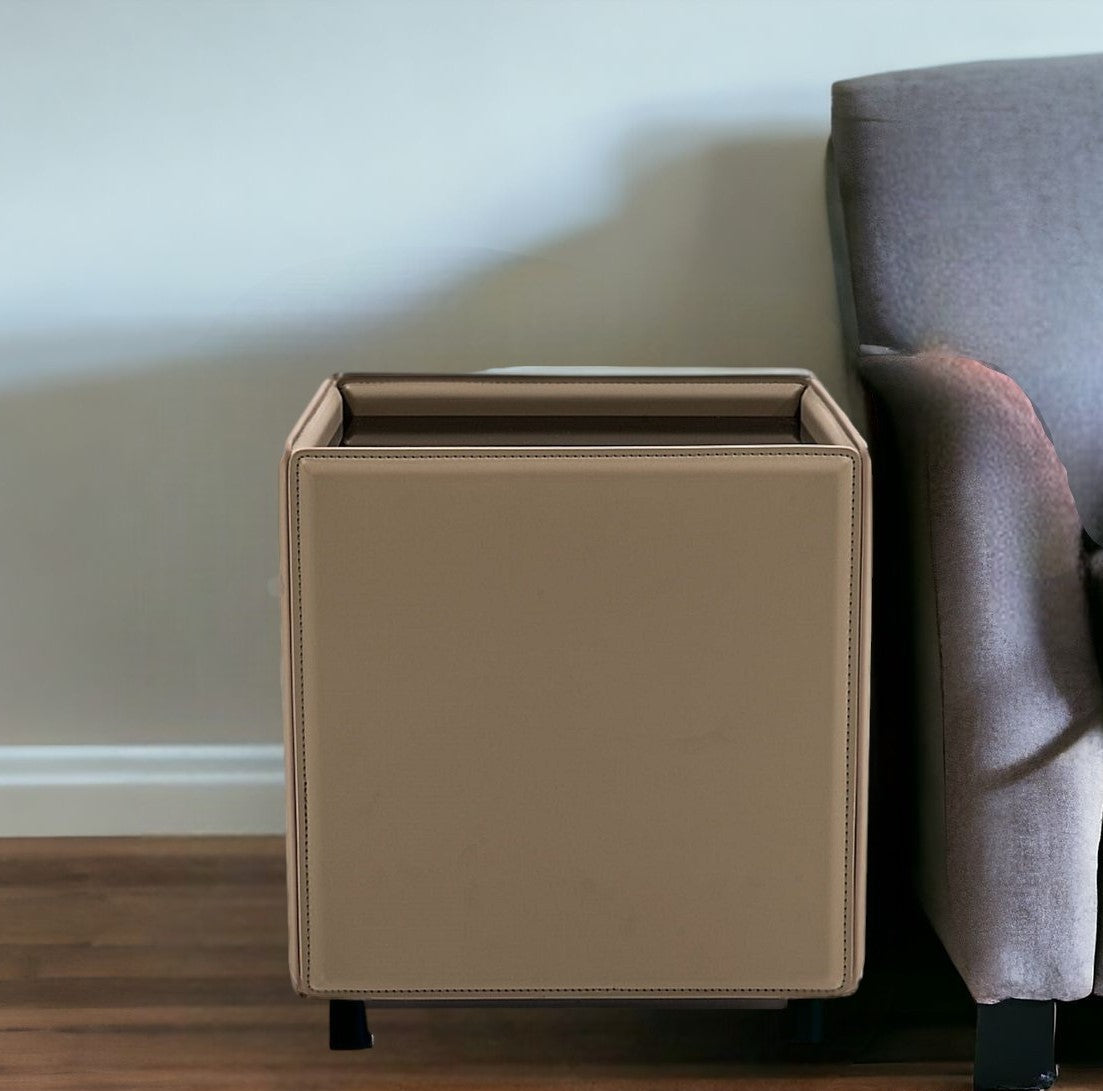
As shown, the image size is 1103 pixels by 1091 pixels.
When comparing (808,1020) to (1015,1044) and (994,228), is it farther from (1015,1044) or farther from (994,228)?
(994,228)

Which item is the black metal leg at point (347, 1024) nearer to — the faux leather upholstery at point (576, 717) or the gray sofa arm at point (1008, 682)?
the faux leather upholstery at point (576, 717)

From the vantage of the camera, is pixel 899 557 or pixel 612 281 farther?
pixel 612 281

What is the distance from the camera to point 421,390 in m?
1.13

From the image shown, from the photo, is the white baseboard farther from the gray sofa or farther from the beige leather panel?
the gray sofa

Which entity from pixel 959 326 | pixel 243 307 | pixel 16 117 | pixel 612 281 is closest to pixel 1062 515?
pixel 959 326

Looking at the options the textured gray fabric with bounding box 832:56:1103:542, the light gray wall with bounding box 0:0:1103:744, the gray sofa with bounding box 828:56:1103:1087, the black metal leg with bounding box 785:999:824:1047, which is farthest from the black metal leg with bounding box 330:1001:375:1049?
the textured gray fabric with bounding box 832:56:1103:542

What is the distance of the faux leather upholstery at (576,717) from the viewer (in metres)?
0.94

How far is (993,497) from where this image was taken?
957 millimetres

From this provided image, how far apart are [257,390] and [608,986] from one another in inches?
32.7

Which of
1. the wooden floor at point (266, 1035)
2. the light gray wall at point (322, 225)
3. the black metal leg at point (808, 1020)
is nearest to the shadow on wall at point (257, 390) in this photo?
the light gray wall at point (322, 225)

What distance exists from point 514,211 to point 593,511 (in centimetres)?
66

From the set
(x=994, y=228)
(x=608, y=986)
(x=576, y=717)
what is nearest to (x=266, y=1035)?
(x=608, y=986)

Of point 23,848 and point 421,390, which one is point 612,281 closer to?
point 421,390

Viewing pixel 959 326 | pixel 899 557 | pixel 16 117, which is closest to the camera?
pixel 899 557
